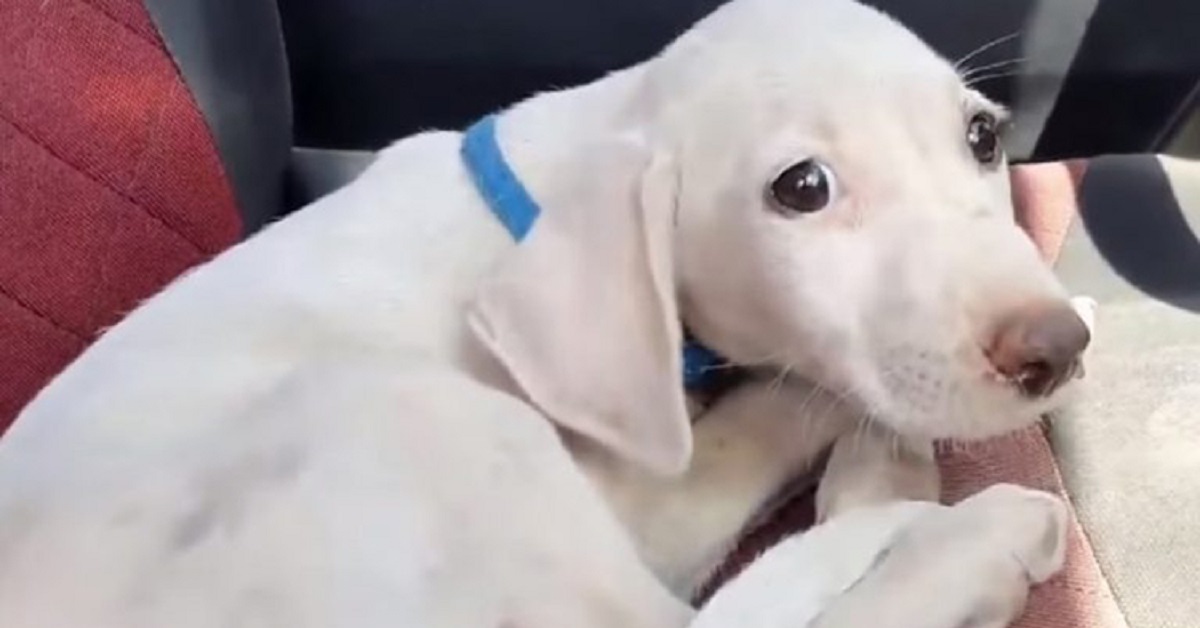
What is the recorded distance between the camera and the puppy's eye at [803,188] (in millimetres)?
1554

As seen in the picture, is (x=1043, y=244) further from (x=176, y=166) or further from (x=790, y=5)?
(x=176, y=166)

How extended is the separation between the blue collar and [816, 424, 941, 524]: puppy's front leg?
135 millimetres

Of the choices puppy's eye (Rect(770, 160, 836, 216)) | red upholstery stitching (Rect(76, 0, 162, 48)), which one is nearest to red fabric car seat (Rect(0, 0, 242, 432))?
red upholstery stitching (Rect(76, 0, 162, 48))

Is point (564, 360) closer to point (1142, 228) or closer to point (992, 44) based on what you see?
point (1142, 228)

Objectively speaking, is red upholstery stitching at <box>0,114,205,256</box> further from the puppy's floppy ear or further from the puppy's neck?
the puppy's floppy ear

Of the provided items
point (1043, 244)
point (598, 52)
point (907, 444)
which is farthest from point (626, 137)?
point (598, 52)

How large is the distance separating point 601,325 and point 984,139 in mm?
353

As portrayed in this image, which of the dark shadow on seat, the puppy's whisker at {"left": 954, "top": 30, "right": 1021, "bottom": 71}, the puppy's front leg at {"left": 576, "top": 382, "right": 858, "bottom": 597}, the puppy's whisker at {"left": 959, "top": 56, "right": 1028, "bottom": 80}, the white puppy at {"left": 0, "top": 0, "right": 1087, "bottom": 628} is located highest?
the white puppy at {"left": 0, "top": 0, "right": 1087, "bottom": 628}

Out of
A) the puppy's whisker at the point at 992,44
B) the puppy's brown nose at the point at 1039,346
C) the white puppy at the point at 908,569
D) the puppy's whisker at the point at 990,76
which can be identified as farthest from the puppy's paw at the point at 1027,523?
the puppy's whisker at the point at 992,44

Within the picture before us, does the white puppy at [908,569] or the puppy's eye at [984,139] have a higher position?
the puppy's eye at [984,139]

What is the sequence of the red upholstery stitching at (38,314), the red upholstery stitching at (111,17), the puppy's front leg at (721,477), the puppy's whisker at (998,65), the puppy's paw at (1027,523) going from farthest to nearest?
the puppy's whisker at (998,65)
the red upholstery stitching at (111,17)
the red upholstery stitching at (38,314)
the puppy's front leg at (721,477)
the puppy's paw at (1027,523)

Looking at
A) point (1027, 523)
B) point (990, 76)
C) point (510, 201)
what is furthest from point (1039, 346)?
point (990, 76)

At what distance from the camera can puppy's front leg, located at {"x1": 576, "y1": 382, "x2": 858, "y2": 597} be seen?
164 centimetres

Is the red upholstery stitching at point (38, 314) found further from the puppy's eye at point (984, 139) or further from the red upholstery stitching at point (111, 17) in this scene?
the puppy's eye at point (984, 139)
